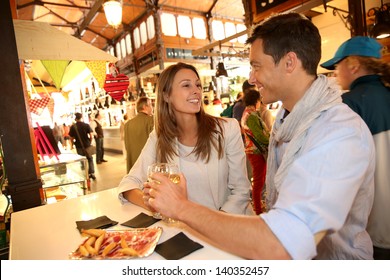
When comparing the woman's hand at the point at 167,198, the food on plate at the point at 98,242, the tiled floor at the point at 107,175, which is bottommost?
the tiled floor at the point at 107,175

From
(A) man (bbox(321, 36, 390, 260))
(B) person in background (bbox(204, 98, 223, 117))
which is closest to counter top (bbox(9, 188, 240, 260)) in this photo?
(A) man (bbox(321, 36, 390, 260))

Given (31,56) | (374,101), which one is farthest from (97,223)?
(31,56)

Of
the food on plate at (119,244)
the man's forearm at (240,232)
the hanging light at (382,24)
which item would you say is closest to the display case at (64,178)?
the food on plate at (119,244)

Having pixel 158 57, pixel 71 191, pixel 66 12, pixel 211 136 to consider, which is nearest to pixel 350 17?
pixel 211 136

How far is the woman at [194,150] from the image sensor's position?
5.34 feet

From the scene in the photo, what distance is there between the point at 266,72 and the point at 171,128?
844 mm

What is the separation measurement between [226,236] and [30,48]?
8.37 ft

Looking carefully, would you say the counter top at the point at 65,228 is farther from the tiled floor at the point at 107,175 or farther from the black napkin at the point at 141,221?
the tiled floor at the point at 107,175

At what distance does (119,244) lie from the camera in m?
1.04

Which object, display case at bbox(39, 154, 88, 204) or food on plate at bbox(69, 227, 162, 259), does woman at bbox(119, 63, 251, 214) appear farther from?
display case at bbox(39, 154, 88, 204)

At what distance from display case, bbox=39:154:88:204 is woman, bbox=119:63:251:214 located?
2.15m

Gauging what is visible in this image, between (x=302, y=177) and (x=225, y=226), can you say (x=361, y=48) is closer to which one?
(x=302, y=177)

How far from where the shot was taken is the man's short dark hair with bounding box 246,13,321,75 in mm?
1090

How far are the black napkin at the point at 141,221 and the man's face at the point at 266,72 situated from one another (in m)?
0.78
